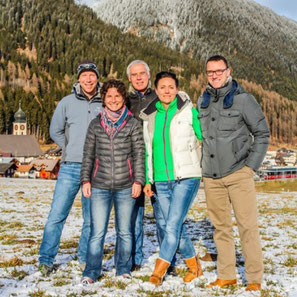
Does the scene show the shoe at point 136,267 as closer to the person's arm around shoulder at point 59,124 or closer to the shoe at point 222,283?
the shoe at point 222,283

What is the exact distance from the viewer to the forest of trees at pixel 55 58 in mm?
146750

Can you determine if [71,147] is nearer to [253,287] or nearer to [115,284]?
[115,284]

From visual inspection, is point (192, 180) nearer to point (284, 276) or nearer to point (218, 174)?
point (218, 174)

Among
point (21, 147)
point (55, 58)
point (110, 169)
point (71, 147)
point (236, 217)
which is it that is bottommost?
point (21, 147)

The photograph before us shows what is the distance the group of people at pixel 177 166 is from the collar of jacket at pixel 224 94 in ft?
0.04

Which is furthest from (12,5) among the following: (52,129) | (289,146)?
(52,129)

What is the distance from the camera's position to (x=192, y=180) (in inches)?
202

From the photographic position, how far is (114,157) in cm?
508

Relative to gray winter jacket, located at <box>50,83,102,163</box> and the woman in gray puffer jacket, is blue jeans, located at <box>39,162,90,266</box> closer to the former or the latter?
gray winter jacket, located at <box>50,83,102,163</box>

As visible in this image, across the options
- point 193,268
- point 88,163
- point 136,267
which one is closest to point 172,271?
point 193,268

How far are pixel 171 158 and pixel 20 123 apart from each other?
125 m

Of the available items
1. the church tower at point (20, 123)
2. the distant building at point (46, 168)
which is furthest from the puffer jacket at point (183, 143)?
the church tower at point (20, 123)

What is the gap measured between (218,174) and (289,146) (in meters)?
178

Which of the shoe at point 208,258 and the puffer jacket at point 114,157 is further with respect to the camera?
the shoe at point 208,258
